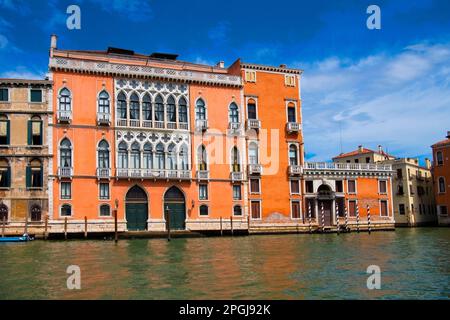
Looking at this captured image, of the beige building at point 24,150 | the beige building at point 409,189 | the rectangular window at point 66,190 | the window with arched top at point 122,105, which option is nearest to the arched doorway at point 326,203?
the beige building at point 409,189

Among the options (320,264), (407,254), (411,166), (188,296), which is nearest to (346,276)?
(320,264)

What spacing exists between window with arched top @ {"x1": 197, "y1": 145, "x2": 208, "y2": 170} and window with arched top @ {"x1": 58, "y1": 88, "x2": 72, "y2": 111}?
8328mm

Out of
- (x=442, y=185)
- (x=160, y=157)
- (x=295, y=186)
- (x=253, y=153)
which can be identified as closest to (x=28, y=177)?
(x=160, y=157)

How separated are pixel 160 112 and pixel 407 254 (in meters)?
18.5

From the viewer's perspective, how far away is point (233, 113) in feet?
114

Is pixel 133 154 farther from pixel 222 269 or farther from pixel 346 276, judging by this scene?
pixel 346 276

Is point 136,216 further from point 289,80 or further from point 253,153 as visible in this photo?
point 289,80

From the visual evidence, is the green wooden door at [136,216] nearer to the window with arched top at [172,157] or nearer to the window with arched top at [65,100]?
the window with arched top at [172,157]

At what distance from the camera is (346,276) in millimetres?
13219

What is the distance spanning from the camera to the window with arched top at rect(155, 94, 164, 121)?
3238 cm

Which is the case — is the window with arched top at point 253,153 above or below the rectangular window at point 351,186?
above

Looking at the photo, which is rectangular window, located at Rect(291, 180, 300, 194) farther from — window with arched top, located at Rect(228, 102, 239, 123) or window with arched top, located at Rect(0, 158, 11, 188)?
window with arched top, located at Rect(0, 158, 11, 188)

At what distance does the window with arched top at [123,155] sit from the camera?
31.0 metres

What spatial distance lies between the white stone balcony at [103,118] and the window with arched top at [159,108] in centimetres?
303
